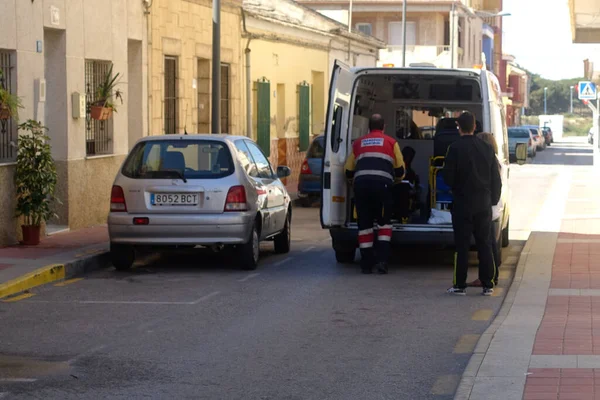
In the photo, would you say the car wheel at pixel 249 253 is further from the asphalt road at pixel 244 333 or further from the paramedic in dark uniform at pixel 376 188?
the paramedic in dark uniform at pixel 376 188

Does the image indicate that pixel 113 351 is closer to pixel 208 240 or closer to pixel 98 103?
pixel 208 240

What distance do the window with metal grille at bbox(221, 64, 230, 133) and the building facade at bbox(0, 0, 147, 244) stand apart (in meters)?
5.42

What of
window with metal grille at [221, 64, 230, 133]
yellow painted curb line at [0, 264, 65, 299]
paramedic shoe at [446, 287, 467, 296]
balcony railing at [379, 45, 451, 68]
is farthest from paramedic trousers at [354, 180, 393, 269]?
balcony railing at [379, 45, 451, 68]

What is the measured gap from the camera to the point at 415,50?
6519 centimetres

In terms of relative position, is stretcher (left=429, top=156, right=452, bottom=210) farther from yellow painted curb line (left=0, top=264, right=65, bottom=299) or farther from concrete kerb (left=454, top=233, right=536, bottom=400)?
yellow painted curb line (left=0, top=264, right=65, bottom=299)

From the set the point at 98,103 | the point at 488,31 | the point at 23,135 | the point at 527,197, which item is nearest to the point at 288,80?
the point at 527,197

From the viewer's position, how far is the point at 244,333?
9.38 m

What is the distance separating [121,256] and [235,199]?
1505mm

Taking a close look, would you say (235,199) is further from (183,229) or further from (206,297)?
(206,297)

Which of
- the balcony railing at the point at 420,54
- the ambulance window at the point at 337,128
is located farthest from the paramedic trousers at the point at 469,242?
the balcony railing at the point at 420,54

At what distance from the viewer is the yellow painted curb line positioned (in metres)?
11.5

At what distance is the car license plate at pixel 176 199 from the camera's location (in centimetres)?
1295

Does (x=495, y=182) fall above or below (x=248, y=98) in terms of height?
below

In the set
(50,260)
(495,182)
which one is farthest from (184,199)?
(495,182)
